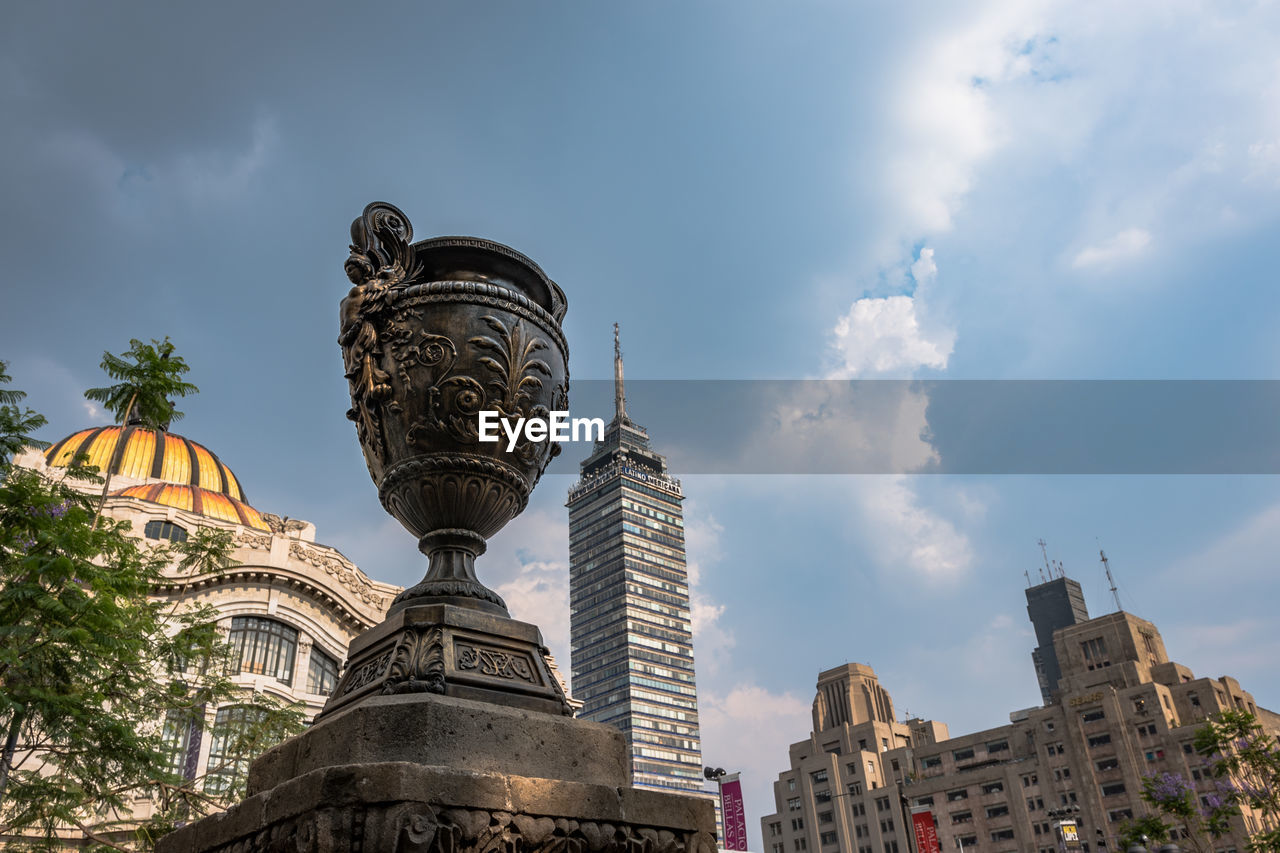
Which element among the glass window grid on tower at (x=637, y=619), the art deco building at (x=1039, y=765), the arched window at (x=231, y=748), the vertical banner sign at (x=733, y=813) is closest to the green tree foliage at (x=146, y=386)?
the arched window at (x=231, y=748)

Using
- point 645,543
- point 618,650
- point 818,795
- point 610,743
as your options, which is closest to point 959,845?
point 818,795

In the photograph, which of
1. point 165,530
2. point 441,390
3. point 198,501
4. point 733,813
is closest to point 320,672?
point 165,530

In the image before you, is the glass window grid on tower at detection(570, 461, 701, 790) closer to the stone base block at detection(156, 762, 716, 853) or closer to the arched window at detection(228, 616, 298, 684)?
the arched window at detection(228, 616, 298, 684)

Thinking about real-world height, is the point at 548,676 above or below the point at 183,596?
below

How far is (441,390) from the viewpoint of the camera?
4035 mm

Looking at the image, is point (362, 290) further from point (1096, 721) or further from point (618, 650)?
point (618, 650)

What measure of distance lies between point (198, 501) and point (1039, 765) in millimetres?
67464

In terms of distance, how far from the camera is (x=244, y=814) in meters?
3.31

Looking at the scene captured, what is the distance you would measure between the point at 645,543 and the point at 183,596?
372 ft

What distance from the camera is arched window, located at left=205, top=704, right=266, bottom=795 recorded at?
57.5ft

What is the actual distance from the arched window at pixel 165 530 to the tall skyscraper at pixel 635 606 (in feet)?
297

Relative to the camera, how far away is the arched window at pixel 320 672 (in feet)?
105

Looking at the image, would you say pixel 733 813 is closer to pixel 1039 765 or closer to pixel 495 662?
pixel 1039 765

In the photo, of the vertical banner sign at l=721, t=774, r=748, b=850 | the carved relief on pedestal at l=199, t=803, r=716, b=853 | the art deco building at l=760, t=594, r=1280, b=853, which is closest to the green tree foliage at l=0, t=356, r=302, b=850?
the carved relief on pedestal at l=199, t=803, r=716, b=853
